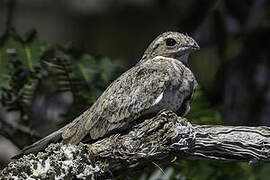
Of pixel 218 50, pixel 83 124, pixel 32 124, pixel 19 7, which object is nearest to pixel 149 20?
pixel 19 7

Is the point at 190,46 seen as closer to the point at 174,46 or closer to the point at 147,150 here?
the point at 174,46

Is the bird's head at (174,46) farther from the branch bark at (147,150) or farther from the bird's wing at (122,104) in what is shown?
the branch bark at (147,150)

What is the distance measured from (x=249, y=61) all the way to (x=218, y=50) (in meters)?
0.36

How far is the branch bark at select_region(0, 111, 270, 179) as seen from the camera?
12.5ft

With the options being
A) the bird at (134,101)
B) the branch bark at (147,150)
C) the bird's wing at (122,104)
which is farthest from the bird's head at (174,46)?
the branch bark at (147,150)

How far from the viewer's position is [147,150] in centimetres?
377

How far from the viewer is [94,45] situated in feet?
36.0

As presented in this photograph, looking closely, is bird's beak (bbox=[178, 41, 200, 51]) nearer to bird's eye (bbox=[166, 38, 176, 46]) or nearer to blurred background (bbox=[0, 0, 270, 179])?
bird's eye (bbox=[166, 38, 176, 46])

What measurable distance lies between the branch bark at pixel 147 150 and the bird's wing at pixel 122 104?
0.15 m

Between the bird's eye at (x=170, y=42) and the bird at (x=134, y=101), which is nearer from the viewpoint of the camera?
the bird at (x=134, y=101)

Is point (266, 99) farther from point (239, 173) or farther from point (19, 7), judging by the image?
point (19, 7)

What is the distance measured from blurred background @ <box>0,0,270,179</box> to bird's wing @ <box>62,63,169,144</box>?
1.18 meters

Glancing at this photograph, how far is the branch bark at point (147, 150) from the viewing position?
3.80 m

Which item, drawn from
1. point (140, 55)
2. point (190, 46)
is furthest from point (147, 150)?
point (140, 55)
